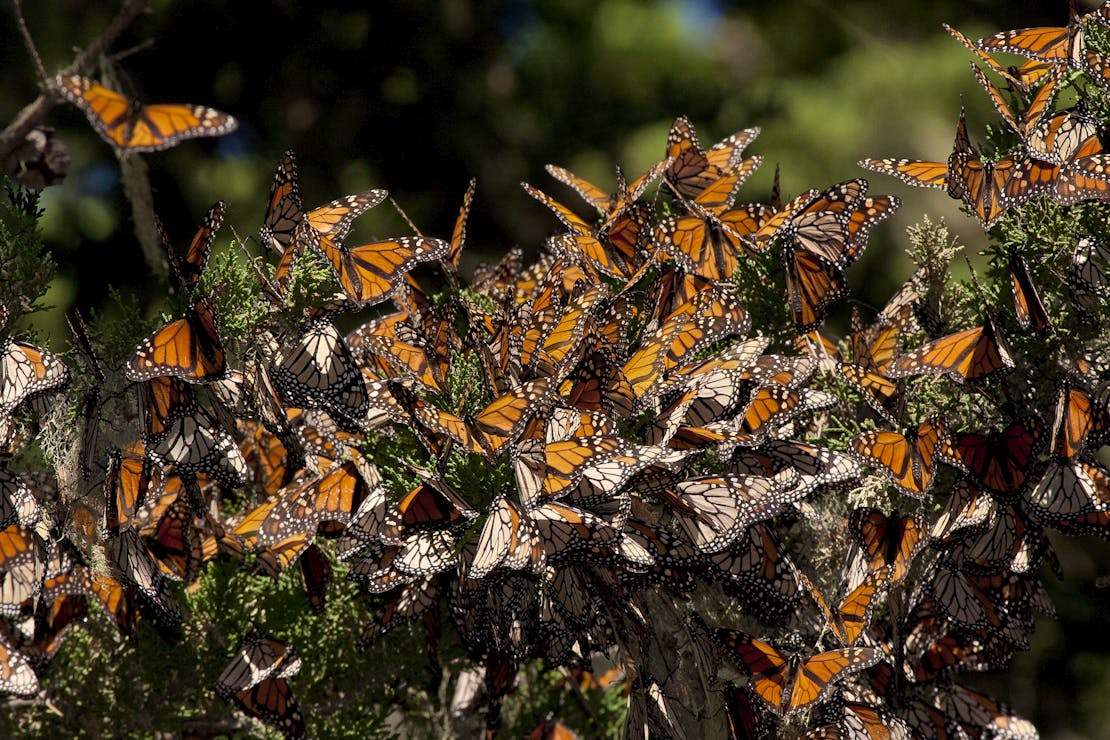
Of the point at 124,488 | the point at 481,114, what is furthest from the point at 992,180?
the point at 481,114

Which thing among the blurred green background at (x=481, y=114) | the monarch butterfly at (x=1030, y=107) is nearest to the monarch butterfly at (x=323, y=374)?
the monarch butterfly at (x=1030, y=107)

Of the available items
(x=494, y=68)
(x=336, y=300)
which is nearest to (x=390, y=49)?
(x=494, y=68)

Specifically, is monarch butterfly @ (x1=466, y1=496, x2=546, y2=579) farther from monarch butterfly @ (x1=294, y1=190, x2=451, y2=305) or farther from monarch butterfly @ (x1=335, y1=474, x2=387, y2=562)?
monarch butterfly @ (x1=294, y1=190, x2=451, y2=305)

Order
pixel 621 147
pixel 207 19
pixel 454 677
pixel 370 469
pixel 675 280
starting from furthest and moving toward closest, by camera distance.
Result: 1. pixel 621 147
2. pixel 207 19
3. pixel 454 677
4. pixel 675 280
5. pixel 370 469

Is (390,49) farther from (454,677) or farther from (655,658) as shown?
(655,658)

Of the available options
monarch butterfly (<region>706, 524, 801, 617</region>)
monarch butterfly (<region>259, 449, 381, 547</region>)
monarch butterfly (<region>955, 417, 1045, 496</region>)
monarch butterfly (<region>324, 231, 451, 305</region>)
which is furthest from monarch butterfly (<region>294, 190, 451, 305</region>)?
monarch butterfly (<region>955, 417, 1045, 496</region>)

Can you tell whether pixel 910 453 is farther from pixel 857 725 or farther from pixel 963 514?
pixel 857 725
